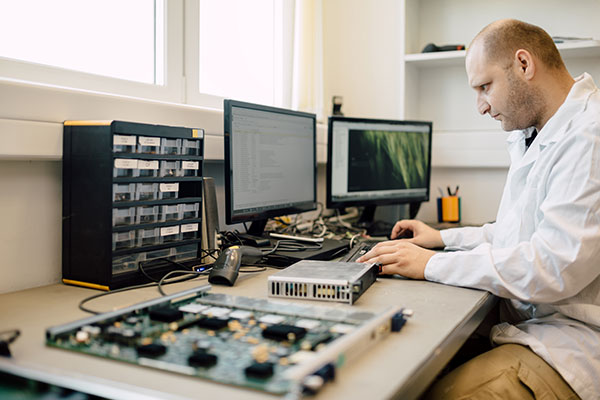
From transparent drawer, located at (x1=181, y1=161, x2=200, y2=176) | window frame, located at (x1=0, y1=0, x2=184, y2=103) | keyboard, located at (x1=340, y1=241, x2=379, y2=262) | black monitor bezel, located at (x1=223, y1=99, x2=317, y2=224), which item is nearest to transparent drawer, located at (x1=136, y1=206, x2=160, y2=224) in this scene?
transparent drawer, located at (x1=181, y1=161, x2=200, y2=176)

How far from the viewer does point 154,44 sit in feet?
5.78

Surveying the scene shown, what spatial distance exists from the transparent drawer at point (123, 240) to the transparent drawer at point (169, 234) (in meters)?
0.09

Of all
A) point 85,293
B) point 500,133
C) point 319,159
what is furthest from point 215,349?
point 500,133

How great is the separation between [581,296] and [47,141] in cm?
125

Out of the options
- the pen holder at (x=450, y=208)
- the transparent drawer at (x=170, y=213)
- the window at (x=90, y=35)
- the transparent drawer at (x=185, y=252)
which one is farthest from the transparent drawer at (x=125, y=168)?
the pen holder at (x=450, y=208)

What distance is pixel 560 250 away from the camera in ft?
3.64

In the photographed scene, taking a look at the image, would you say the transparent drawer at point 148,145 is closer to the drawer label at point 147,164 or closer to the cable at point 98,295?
the drawer label at point 147,164

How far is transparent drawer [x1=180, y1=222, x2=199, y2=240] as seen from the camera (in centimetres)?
132

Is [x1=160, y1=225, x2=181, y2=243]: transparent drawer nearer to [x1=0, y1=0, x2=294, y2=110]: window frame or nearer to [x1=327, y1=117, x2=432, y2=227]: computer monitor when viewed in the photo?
[x1=0, y1=0, x2=294, y2=110]: window frame

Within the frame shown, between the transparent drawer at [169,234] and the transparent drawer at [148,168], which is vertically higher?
the transparent drawer at [148,168]

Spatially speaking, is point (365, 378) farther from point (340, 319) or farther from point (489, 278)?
point (489, 278)

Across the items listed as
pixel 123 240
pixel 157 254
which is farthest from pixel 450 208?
pixel 123 240

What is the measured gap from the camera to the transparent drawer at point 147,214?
1202 mm

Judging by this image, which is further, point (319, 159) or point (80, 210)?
point (319, 159)
